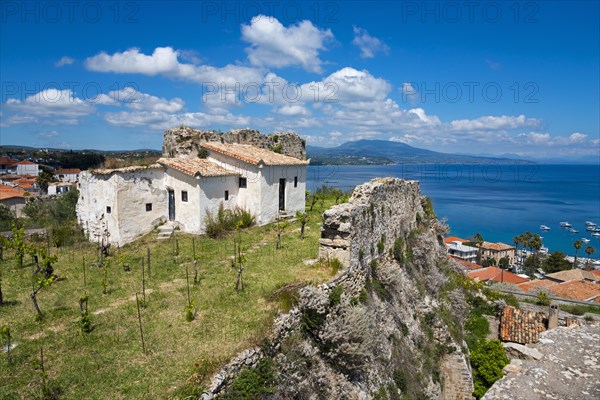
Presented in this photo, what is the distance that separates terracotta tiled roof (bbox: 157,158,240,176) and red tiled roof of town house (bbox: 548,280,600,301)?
3412cm

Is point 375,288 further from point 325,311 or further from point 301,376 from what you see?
point 301,376

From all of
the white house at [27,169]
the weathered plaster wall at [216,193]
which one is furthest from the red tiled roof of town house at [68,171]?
the weathered plaster wall at [216,193]

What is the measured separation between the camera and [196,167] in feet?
58.7

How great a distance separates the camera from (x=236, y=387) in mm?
6809

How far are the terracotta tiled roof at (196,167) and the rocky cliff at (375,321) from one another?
7.59 meters

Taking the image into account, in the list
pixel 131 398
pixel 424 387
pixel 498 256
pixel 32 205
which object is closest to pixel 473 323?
pixel 424 387

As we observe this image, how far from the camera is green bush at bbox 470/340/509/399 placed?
15805 mm

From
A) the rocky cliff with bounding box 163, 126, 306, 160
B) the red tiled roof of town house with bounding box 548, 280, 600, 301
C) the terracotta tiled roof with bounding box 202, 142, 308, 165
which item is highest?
the rocky cliff with bounding box 163, 126, 306, 160

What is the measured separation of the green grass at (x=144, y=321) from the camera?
6902mm

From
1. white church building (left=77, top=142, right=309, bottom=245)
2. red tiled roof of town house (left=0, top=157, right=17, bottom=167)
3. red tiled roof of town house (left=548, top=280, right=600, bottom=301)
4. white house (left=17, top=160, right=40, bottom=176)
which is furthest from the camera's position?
white house (left=17, top=160, right=40, bottom=176)

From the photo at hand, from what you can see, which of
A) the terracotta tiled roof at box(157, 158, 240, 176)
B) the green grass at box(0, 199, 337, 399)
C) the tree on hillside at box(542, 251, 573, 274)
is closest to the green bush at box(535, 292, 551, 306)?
the green grass at box(0, 199, 337, 399)

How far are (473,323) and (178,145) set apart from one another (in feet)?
62.0

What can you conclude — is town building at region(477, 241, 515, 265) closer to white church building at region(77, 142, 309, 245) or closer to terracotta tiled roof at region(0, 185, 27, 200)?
white church building at region(77, 142, 309, 245)

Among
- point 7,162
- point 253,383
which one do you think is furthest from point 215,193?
point 7,162
